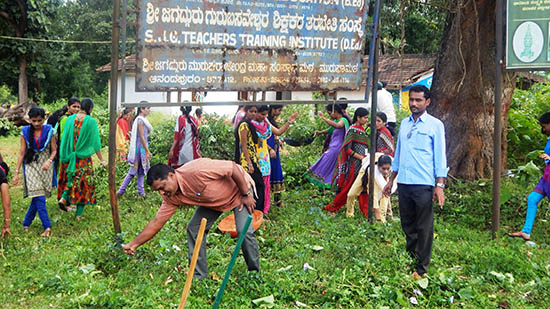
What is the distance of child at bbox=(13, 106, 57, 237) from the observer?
6.98m

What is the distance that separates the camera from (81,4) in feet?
135

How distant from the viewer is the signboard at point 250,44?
557 cm

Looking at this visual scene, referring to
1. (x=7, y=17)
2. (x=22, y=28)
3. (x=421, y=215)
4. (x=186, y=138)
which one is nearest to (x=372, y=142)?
(x=421, y=215)

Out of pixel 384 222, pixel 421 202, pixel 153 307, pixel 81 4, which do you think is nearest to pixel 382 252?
pixel 421 202

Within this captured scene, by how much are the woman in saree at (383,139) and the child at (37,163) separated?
4753mm

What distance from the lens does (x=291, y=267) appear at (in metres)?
5.63

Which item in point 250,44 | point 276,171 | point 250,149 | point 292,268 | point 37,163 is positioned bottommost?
point 292,268

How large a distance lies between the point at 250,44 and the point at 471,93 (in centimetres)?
490

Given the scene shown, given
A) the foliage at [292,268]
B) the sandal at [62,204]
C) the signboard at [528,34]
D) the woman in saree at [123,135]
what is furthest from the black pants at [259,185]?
the woman in saree at [123,135]

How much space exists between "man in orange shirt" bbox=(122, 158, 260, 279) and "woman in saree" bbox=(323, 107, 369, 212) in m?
3.10

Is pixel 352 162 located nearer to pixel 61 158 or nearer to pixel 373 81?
pixel 373 81

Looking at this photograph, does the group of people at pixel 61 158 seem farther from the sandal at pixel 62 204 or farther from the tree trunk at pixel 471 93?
the tree trunk at pixel 471 93

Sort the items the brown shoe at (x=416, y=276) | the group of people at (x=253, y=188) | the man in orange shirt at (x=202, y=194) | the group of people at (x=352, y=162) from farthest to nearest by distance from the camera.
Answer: the group of people at (x=352, y=162), the brown shoe at (x=416, y=276), the group of people at (x=253, y=188), the man in orange shirt at (x=202, y=194)

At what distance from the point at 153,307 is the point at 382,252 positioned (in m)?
2.70
